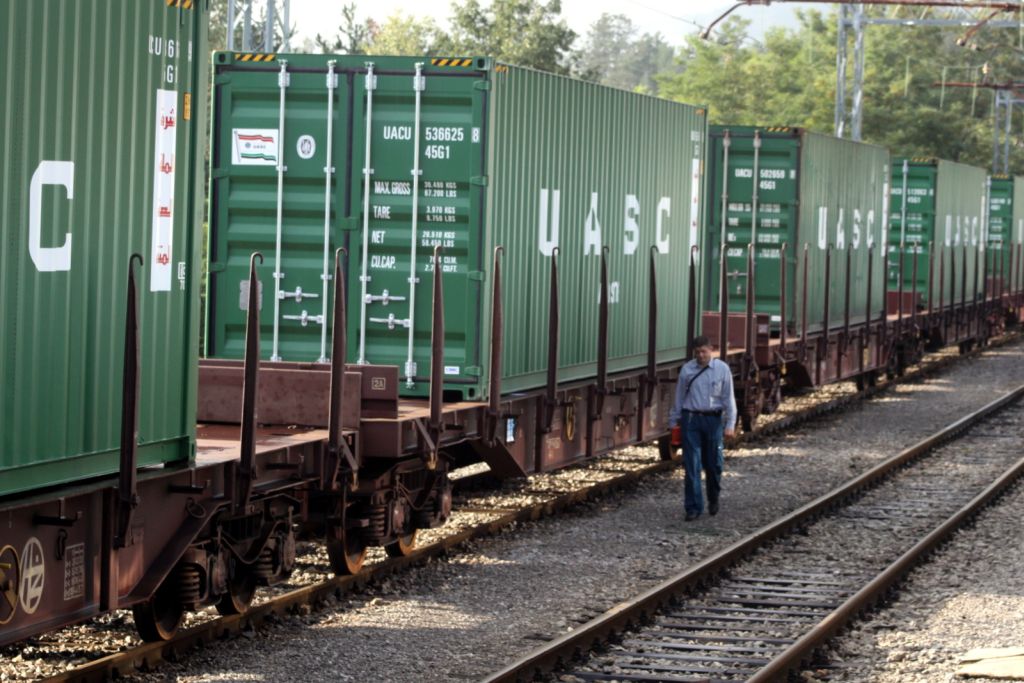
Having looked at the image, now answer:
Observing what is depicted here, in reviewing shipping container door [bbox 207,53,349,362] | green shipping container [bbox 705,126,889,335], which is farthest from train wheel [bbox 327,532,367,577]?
green shipping container [bbox 705,126,889,335]

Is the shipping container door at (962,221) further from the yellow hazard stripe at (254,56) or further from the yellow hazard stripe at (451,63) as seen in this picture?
the yellow hazard stripe at (254,56)

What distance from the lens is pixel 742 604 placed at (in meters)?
11.7

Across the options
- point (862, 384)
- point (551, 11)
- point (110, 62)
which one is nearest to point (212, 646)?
point (110, 62)

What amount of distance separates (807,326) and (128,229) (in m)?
15.5

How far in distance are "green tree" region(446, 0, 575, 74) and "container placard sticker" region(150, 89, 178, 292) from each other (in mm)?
46855

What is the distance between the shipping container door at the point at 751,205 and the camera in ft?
72.0

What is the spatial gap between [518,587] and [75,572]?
443 cm

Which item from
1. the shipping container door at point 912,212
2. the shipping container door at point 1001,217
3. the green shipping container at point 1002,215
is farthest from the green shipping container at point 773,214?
the green shipping container at point 1002,215

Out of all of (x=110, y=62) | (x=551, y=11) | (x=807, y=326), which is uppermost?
(x=551, y=11)

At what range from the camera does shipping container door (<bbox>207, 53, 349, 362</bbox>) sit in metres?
12.4

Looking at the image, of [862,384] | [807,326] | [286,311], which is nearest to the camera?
[286,311]

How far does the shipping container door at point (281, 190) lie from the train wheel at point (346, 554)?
1547 mm

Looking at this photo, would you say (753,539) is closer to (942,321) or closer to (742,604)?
(742,604)

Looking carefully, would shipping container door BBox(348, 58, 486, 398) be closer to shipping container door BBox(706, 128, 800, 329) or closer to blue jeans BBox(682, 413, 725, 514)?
blue jeans BBox(682, 413, 725, 514)
